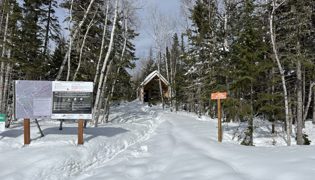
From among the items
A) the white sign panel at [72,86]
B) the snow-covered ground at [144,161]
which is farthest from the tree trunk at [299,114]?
the white sign panel at [72,86]

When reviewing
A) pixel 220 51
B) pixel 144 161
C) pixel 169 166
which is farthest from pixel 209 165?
pixel 220 51

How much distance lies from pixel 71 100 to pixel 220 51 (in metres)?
13.5

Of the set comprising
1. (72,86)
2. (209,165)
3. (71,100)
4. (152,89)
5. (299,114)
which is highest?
(152,89)

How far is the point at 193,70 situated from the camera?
3136 centimetres

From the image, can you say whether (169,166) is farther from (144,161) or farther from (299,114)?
(299,114)

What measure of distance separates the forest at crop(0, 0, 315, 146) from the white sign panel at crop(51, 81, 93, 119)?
3140mm

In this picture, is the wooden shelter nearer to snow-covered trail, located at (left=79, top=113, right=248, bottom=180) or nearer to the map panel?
the map panel

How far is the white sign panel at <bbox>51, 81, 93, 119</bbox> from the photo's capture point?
1232 cm

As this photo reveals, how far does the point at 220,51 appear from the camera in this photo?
23.4m

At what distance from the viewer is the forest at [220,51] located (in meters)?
16.3

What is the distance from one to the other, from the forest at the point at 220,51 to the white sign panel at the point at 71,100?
3140 mm

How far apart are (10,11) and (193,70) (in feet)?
53.9

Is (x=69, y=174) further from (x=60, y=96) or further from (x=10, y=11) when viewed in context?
(x=10, y=11)

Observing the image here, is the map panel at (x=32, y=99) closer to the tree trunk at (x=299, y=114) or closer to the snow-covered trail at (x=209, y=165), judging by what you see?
the snow-covered trail at (x=209, y=165)
